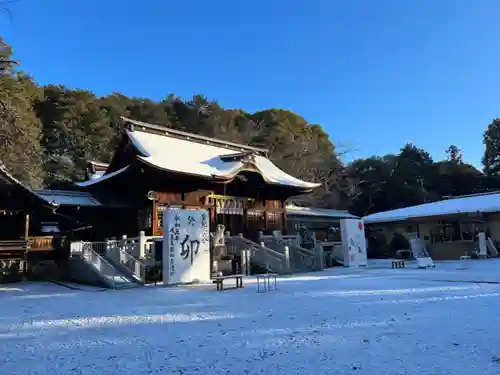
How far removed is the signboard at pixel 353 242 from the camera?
63.9ft

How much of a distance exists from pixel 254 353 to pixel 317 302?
397 centimetres

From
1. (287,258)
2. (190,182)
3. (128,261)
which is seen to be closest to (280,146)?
(190,182)

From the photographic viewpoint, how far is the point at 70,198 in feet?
63.5

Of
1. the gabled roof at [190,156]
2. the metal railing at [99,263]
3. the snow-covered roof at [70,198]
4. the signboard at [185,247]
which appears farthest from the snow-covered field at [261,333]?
the gabled roof at [190,156]

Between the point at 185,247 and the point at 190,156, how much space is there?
39.8ft

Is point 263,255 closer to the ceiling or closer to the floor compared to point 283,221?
closer to the floor

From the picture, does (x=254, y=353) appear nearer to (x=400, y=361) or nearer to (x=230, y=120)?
(x=400, y=361)

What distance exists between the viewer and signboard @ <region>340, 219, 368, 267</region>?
19484 millimetres

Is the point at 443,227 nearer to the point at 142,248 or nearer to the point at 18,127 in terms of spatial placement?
the point at 142,248

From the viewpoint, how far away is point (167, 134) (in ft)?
83.1

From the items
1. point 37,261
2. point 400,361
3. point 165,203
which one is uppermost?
point 165,203

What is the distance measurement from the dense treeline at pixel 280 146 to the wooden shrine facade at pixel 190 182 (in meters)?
12.7

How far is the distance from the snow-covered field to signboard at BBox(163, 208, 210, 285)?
207 centimetres

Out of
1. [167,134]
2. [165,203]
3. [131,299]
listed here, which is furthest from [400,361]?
[167,134]
